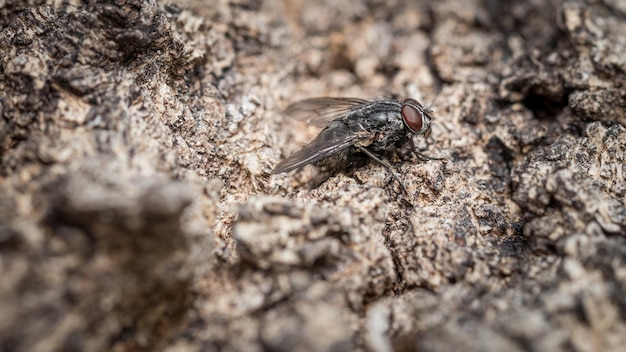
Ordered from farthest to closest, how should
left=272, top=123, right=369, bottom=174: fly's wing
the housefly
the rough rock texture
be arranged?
the housefly < left=272, top=123, right=369, bottom=174: fly's wing < the rough rock texture

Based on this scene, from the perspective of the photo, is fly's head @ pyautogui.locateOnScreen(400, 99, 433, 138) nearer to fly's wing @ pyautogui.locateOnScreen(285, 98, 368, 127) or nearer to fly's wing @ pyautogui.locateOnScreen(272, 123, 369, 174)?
fly's wing @ pyautogui.locateOnScreen(272, 123, 369, 174)

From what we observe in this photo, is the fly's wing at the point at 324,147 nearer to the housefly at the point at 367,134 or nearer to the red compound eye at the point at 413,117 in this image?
the housefly at the point at 367,134

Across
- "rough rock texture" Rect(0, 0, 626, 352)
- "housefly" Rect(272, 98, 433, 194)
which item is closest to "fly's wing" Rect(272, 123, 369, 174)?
"housefly" Rect(272, 98, 433, 194)

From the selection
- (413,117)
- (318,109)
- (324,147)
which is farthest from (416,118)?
(318,109)

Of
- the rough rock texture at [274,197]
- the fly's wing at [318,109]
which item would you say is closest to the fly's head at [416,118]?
the rough rock texture at [274,197]

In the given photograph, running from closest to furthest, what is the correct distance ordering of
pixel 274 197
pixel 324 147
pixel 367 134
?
pixel 274 197, pixel 324 147, pixel 367 134

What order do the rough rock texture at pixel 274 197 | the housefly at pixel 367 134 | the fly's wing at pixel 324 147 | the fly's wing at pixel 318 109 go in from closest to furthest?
the rough rock texture at pixel 274 197
the fly's wing at pixel 324 147
the housefly at pixel 367 134
the fly's wing at pixel 318 109

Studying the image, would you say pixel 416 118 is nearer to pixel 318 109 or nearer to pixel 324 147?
pixel 324 147
